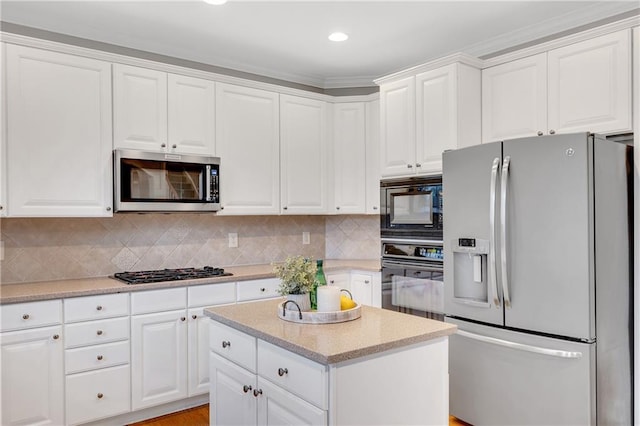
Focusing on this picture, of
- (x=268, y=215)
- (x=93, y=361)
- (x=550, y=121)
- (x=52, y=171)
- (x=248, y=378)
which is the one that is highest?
(x=550, y=121)

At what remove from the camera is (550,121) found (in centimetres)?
303

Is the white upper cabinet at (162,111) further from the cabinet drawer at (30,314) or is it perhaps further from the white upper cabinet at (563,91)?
the white upper cabinet at (563,91)

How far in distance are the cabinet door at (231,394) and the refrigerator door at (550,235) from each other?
58.3 inches

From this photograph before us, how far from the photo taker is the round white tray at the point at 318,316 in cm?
200

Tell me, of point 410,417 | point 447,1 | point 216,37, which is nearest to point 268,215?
point 216,37

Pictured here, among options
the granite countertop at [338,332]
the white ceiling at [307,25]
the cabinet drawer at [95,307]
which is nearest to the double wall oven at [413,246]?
the white ceiling at [307,25]

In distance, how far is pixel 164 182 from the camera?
11.0 feet

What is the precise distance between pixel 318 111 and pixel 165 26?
149 centimetres

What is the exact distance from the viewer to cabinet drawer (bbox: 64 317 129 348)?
2.80 metres

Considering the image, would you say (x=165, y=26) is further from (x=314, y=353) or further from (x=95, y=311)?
(x=314, y=353)

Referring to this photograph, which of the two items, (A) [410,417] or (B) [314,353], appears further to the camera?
(A) [410,417]

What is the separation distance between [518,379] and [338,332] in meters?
1.35

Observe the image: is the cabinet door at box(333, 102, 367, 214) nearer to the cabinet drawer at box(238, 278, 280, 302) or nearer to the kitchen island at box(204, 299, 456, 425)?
the cabinet drawer at box(238, 278, 280, 302)

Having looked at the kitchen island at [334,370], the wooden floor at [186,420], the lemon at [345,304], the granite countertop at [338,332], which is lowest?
the wooden floor at [186,420]
